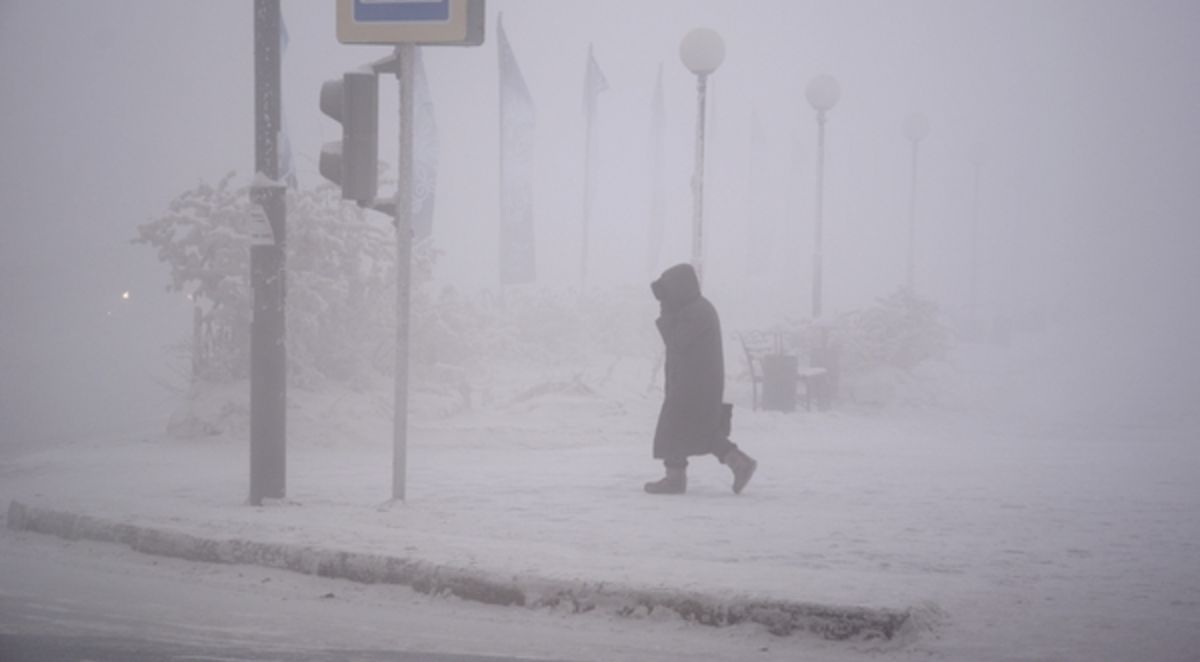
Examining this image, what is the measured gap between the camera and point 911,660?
446 cm

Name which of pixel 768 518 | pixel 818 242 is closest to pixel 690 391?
pixel 768 518

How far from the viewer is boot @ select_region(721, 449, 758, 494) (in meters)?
9.06

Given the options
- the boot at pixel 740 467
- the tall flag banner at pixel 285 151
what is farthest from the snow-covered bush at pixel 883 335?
the boot at pixel 740 467

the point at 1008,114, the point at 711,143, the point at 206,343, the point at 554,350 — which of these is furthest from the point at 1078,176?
the point at 206,343

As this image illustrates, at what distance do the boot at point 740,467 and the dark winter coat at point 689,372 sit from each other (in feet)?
0.59

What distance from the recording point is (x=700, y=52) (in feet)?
58.7

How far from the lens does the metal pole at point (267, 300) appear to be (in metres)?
8.21

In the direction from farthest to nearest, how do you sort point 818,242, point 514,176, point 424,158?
point 818,242 < point 514,176 < point 424,158

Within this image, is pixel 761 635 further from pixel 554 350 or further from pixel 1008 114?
pixel 1008 114

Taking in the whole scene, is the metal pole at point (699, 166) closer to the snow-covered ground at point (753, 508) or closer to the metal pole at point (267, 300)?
the snow-covered ground at point (753, 508)

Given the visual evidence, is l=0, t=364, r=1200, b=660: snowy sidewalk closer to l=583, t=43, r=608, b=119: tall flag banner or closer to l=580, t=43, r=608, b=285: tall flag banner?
l=583, t=43, r=608, b=119: tall flag banner

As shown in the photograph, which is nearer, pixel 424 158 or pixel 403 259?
pixel 403 259

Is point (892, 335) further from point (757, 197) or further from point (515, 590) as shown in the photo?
point (515, 590)

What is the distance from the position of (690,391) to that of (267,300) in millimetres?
3232
